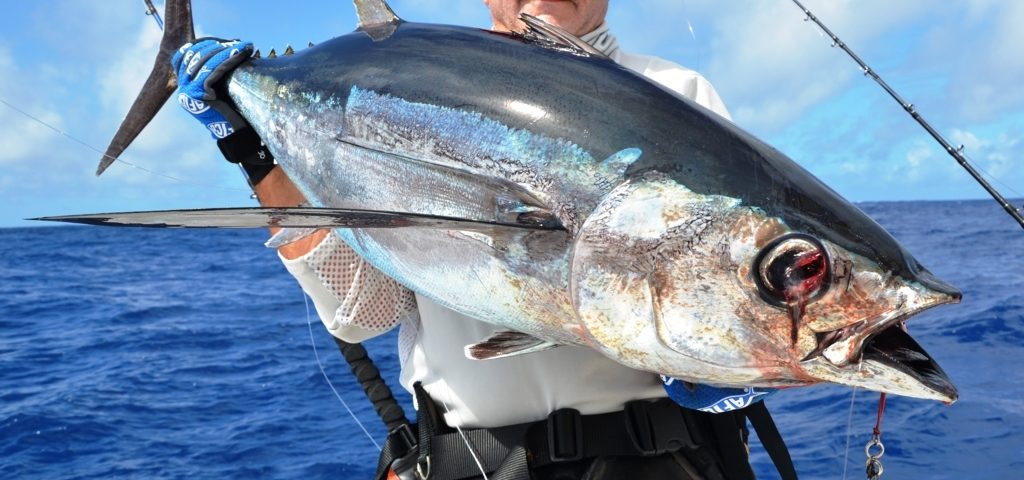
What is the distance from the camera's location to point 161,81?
2.80 metres

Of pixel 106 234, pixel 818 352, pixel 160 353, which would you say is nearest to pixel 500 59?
pixel 818 352

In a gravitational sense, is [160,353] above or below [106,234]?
above

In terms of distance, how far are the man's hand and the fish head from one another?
4.70 feet

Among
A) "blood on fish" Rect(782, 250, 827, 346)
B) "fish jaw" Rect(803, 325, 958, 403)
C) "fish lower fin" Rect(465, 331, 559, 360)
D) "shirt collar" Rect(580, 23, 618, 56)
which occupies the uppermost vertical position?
"shirt collar" Rect(580, 23, 618, 56)

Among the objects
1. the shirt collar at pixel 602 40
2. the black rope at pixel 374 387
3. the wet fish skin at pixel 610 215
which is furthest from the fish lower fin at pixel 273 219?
the black rope at pixel 374 387

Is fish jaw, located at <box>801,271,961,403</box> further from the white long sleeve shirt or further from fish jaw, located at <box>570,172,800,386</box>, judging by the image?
the white long sleeve shirt

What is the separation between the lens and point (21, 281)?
20.0 m

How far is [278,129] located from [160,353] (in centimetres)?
969

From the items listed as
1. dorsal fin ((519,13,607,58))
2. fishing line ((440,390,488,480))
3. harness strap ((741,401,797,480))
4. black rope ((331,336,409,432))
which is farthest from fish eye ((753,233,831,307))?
black rope ((331,336,409,432))

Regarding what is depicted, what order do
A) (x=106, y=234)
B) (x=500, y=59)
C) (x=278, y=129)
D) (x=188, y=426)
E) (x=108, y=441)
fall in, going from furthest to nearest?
1. (x=106, y=234)
2. (x=188, y=426)
3. (x=108, y=441)
4. (x=278, y=129)
5. (x=500, y=59)

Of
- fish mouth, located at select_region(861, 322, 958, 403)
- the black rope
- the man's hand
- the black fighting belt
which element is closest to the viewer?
fish mouth, located at select_region(861, 322, 958, 403)

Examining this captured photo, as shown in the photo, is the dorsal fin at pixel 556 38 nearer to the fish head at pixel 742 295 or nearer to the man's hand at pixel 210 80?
the fish head at pixel 742 295

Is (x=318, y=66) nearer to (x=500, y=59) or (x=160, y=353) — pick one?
(x=500, y=59)

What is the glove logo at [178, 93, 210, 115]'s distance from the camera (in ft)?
7.97
